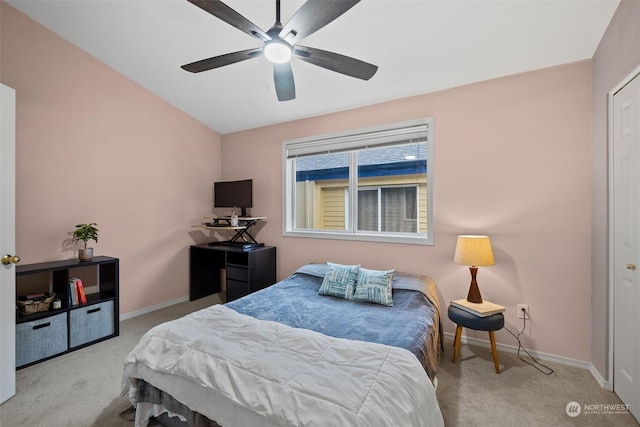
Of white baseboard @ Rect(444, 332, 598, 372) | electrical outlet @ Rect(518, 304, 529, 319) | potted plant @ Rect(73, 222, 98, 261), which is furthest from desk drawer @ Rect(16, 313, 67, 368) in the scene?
electrical outlet @ Rect(518, 304, 529, 319)

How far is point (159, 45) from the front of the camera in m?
2.72

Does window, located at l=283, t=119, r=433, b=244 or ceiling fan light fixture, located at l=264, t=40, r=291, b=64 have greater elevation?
ceiling fan light fixture, located at l=264, t=40, r=291, b=64

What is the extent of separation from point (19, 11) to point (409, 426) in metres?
4.32

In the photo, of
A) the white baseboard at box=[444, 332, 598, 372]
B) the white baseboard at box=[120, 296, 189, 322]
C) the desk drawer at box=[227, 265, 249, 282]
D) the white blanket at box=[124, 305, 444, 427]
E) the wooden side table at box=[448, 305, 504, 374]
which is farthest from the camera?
the desk drawer at box=[227, 265, 249, 282]

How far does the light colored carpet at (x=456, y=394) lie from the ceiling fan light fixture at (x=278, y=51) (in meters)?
2.43

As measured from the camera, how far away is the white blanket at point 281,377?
3.64 feet

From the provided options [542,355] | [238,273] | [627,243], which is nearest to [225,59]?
[238,273]

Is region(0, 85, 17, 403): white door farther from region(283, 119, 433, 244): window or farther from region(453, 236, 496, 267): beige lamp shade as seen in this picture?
region(453, 236, 496, 267): beige lamp shade

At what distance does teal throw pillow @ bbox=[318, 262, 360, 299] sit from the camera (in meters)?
2.61

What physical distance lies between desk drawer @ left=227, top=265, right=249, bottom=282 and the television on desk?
2.90 ft

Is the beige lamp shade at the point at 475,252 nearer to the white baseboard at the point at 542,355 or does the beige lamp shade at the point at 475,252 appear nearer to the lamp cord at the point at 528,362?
the lamp cord at the point at 528,362

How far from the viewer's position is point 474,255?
2344 mm
